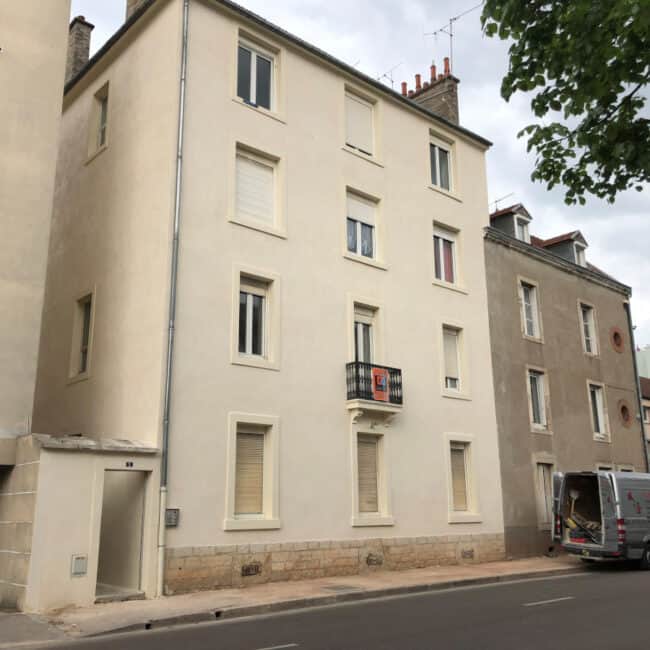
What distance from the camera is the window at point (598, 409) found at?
24155 millimetres

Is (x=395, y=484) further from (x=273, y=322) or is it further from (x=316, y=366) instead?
(x=273, y=322)

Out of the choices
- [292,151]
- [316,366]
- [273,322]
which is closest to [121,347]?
[273,322]

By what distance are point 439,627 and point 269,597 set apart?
12.1 feet

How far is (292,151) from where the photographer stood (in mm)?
16969

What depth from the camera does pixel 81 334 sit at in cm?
1680

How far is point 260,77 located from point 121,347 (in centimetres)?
711

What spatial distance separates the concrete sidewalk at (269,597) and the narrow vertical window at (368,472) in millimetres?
1471

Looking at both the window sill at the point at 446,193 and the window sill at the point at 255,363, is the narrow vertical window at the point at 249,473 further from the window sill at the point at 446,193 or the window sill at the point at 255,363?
the window sill at the point at 446,193

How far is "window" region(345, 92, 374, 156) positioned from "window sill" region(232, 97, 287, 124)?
7.22ft

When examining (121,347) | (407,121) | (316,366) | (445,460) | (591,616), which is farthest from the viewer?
(407,121)

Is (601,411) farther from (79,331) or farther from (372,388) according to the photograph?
(79,331)

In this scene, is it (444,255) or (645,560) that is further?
(444,255)

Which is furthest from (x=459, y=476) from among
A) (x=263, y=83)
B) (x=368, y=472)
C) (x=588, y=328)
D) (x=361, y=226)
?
(x=263, y=83)

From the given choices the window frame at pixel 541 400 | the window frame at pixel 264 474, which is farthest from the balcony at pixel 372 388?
the window frame at pixel 541 400
